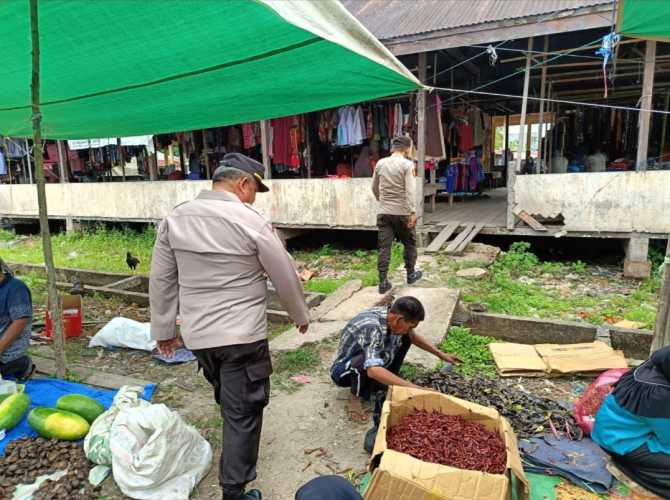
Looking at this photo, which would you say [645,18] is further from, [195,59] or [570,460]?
[195,59]

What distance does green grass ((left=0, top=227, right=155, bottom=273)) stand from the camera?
948cm

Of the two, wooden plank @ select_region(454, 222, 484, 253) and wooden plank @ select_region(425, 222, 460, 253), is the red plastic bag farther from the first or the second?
wooden plank @ select_region(425, 222, 460, 253)

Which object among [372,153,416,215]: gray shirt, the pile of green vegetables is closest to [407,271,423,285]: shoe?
[372,153,416,215]: gray shirt

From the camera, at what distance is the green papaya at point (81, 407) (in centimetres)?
314

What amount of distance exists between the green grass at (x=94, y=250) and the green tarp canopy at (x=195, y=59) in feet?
15.3

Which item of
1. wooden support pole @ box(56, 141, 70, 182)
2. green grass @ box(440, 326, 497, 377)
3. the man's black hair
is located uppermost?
wooden support pole @ box(56, 141, 70, 182)

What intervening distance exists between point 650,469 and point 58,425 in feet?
11.7

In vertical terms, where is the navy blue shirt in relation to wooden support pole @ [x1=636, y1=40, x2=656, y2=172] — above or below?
below

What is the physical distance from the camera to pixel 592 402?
124 inches

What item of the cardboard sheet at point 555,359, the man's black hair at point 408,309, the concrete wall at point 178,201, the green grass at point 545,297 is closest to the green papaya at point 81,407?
the man's black hair at point 408,309

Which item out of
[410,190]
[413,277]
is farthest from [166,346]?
[413,277]

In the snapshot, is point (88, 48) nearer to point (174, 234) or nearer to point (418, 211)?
point (174, 234)

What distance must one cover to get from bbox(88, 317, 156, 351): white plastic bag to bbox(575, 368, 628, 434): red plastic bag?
4071 mm

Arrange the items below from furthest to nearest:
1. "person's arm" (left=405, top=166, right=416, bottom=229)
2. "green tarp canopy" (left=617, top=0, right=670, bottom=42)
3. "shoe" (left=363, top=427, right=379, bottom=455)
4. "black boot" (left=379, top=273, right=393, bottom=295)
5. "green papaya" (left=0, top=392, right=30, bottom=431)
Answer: "black boot" (left=379, top=273, right=393, bottom=295) → "person's arm" (left=405, top=166, right=416, bottom=229) → "green papaya" (left=0, top=392, right=30, bottom=431) → "shoe" (left=363, top=427, right=379, bottom=455) → "green tarp canopy" (left=617, top=0, right=670, bottom=42)
